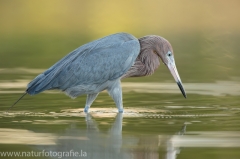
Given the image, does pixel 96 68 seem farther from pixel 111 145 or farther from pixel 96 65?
pixel 111 145

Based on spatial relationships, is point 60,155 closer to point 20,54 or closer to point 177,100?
point 177,100

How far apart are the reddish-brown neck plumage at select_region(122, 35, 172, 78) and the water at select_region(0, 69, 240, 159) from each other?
51 centimetres

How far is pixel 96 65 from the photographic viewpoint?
440 inches

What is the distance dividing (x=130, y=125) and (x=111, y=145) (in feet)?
4.51

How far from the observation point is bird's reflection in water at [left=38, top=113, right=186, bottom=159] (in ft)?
26.9

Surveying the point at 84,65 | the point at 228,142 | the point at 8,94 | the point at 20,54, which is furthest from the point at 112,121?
the point at 20,54

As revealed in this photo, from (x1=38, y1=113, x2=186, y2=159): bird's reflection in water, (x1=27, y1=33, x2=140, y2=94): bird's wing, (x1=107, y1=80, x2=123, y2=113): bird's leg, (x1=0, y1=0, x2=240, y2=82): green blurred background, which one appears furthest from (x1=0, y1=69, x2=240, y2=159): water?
(x1=0, y1=0, x2=240, y2=82): green blurred background

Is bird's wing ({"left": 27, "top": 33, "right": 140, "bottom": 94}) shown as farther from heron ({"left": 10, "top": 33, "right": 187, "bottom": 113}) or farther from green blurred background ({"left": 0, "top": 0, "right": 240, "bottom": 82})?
green blurred background ({"left": 0, "top": 0, "right": 240, "bottom": 82})

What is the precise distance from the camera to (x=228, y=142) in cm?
894

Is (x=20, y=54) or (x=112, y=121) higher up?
(x=112, y=121)

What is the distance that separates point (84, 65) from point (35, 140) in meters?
2.41

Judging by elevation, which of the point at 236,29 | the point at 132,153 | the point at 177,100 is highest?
the point at 132,153

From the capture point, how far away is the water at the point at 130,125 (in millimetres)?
8438

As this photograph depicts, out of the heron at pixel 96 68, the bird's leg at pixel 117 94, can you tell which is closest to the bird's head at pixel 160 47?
the heron at pixel 96 68
